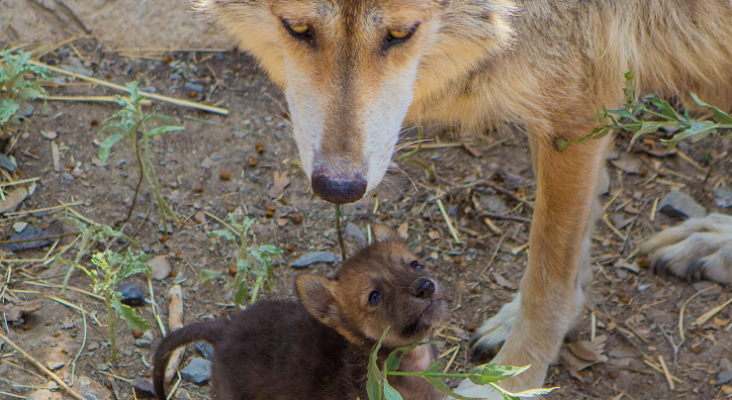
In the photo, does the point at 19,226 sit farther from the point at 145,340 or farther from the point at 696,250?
the point at 696,250

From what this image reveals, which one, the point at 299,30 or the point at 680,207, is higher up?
the point at 299,30

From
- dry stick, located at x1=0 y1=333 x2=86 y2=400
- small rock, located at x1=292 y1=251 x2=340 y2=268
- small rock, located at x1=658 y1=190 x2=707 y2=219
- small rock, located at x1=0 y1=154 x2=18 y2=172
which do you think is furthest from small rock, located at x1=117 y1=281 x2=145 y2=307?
small rock, located at x1=658 y1=190 x2=707 y2=219

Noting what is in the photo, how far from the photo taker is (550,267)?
10.3 ft

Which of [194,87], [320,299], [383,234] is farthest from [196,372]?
[194,87]

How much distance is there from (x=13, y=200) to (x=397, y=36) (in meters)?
2.60

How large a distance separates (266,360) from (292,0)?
1.35 m

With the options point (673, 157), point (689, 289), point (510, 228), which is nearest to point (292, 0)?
point (510, 228)

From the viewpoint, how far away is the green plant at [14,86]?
371 cm

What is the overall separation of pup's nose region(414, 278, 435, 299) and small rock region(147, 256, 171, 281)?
171cm

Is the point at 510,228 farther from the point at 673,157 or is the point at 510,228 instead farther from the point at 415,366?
the point at 415,366

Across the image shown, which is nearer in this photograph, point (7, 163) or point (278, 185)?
point (7, 163)

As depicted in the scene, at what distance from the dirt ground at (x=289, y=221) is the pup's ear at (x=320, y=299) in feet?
3.08

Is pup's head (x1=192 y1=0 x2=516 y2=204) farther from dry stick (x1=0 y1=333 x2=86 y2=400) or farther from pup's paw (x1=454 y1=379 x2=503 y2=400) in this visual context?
dry stick (x1=0 y1=333 x2=86 y2=400)

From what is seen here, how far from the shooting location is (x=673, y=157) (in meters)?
4.28
